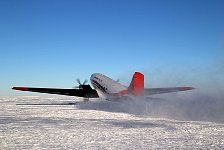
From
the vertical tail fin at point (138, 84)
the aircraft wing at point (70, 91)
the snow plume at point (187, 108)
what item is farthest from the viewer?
the aircraft wing at point (70, 91)

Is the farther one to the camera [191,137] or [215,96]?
[215,96]

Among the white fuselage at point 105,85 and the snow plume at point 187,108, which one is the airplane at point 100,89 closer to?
the white fuselage at point 105,85

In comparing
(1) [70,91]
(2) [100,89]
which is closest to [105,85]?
(2) [100,89]

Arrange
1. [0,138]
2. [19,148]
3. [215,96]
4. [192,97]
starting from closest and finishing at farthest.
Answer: [19,148]
[0,138]
[215,96]
[192,97]

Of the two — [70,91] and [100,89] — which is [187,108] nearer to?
[100,89]

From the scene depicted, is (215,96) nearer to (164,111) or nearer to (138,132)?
(164,111)

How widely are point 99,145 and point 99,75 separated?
40.2 meters

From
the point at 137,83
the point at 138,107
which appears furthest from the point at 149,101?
the point at 137,83

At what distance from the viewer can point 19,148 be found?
988 cm

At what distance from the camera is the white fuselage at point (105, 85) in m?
41.6

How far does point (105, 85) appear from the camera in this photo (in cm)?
4516

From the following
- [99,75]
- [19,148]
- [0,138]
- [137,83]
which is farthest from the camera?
[99,75]

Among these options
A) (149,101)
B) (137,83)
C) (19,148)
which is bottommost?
(19,148)

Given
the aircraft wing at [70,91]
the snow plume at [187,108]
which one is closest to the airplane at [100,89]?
the aircraft wing at [70,91]
